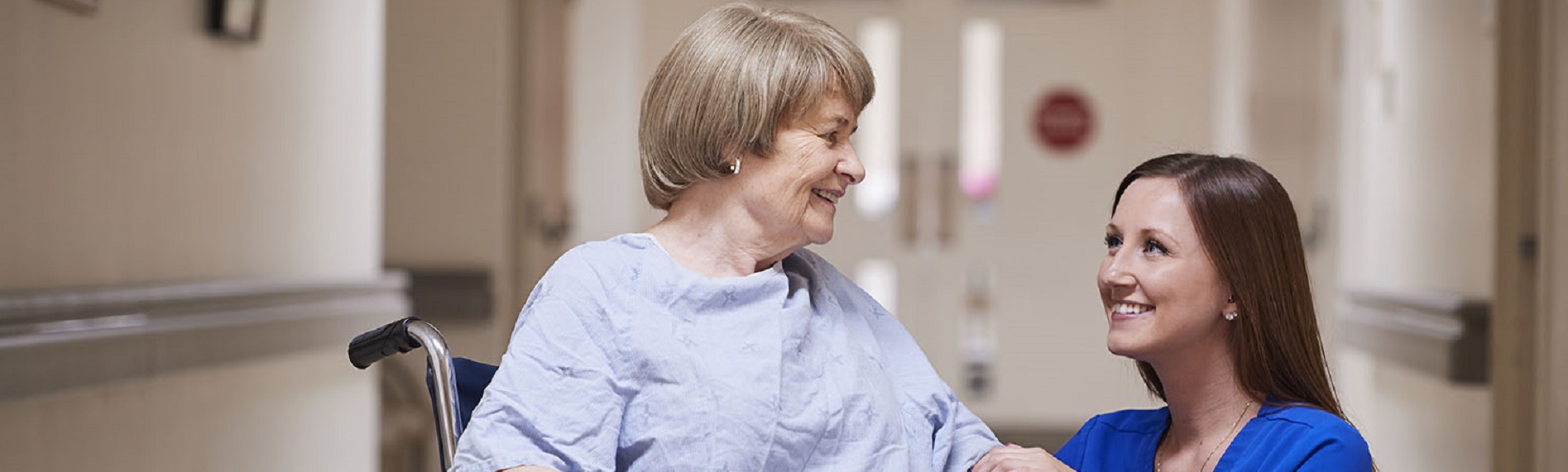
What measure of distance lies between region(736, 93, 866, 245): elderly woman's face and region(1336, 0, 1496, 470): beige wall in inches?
76.4

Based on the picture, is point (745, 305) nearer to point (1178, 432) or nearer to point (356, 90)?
point (1178, 432)

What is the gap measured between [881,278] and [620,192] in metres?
1.00

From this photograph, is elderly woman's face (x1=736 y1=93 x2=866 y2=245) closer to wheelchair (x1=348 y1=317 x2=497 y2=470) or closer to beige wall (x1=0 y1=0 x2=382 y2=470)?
wheelchair (x1=348 y1=317 x2=497 y2=470)

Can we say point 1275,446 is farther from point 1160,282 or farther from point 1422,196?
point 1422,196

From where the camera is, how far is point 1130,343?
1.59m

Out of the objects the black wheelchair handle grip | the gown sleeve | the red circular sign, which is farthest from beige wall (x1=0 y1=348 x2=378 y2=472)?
the red circular sign

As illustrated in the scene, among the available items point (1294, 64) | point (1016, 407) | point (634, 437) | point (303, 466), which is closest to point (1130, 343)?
point (634, 437)

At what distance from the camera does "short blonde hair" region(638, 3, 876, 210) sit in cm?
142

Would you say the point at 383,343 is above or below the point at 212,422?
above

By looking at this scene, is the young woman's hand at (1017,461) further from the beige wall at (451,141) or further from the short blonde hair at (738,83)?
the beige wall at (451,141)

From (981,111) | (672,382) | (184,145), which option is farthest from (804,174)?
(981,111)

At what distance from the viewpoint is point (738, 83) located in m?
1.42

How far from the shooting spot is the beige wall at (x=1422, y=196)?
3319 mm

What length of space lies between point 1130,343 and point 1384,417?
287 cm
